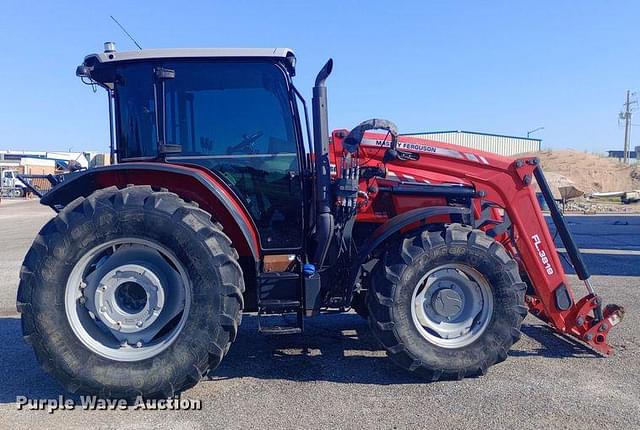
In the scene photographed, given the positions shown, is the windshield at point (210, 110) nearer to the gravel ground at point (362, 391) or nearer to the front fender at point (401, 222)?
the front fender at point (401, 222)

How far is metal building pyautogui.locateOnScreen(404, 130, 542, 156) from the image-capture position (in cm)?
3391

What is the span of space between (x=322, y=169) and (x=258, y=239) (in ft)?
2.57

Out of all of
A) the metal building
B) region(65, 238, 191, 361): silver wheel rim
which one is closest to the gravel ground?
region(65, 238, 191, 361): silver wheel rim

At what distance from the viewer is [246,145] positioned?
4152 mm

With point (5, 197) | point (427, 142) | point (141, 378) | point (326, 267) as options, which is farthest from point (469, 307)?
point (5, 197)

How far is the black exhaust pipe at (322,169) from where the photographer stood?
13.1 ft

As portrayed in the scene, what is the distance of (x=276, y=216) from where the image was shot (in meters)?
4.23

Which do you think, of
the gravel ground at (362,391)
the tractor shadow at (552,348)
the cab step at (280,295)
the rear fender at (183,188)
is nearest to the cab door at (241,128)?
the rear fender at (183,188)

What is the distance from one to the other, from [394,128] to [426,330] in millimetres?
1672

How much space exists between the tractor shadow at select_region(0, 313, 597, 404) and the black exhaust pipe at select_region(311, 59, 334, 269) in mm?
891

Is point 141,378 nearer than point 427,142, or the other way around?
point 141,378

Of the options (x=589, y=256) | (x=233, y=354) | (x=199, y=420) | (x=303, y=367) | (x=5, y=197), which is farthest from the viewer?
(x=5, y=197)

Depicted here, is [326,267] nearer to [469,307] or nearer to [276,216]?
[276,216]

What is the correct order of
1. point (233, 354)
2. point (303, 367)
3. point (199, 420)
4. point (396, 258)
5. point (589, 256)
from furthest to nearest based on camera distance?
point (589, 256) < point (233, 354) < point (303, 367) < point (396, 258) < point (199, 420)
